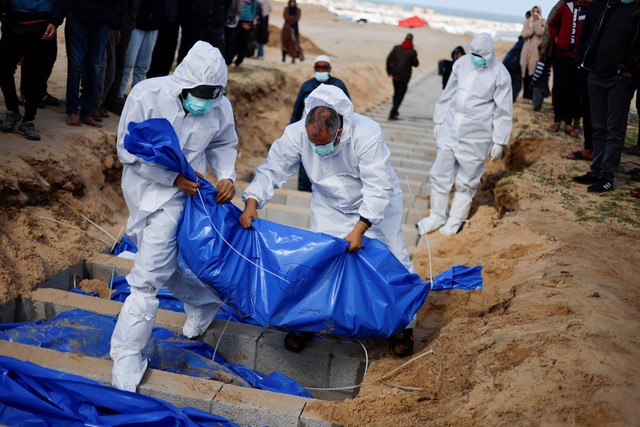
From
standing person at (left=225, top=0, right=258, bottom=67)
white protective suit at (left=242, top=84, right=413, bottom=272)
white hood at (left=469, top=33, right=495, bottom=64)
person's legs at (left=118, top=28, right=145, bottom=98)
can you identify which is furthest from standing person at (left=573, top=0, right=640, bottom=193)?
standing person at (left=225, top=0, right=258, bottom=67)

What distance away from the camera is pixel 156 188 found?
450 cm

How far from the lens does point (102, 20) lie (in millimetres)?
7125

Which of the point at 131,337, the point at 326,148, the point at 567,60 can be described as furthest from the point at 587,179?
the point at 131,337

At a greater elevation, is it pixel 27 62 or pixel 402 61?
pixel 27 62

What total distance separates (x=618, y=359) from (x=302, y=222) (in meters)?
4.63

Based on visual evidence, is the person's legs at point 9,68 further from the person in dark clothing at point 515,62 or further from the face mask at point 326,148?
the person in dark clothing at point 515,62

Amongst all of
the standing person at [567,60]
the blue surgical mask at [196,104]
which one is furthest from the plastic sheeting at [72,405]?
→ the standing person at [567,60]

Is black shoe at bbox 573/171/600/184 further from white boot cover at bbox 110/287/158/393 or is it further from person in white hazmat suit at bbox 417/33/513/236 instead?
white boot cover at bbox 110/287/158/393

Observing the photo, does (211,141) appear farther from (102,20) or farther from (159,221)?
(102,20)

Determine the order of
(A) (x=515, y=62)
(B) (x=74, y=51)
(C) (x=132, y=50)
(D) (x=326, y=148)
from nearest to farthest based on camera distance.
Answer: (D) (x=326, y=148) → (B) (x=74, y=51) → (C) (x=132, y=50) → (A) (x=515, y=62)

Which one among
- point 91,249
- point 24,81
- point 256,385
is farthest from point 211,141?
point 24,81

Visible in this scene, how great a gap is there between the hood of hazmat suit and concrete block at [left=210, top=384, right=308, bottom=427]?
1.18m

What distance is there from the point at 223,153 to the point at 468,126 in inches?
132

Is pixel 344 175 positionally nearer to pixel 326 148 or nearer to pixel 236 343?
pixel 326 148
